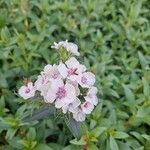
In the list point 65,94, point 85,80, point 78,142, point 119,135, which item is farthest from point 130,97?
point 65,94

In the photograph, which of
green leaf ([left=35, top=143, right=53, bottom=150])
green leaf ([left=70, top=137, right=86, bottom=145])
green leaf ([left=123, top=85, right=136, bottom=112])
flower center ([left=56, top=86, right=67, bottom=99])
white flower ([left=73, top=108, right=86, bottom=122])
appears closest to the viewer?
flower center ([left=56, top=86, right=67, bottom=99])

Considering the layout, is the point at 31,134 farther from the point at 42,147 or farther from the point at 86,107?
the point at 86,107

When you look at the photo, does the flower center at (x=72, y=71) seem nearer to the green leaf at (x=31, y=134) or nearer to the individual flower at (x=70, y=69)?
the individual flower at (x=70, y=69)

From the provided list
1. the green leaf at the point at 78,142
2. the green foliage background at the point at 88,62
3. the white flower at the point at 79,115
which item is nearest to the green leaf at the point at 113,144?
the green foliage background at the point at 88,62

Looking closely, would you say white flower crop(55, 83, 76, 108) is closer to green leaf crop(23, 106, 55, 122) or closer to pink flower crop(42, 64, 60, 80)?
pink flower crop(42, 64, 60, 80)

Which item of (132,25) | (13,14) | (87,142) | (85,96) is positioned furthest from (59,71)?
(132,25)

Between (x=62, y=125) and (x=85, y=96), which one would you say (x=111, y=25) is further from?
(x=85, y=96)

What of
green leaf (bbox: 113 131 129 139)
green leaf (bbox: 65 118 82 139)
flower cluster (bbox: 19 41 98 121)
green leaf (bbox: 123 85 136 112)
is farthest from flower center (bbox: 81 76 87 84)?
green leaf (bbox: 123 85 136 112)
